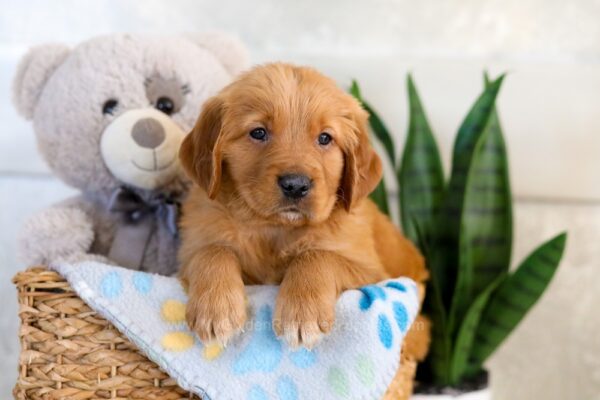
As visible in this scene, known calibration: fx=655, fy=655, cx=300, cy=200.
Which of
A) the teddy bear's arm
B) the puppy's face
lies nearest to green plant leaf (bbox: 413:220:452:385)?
the puppy's face

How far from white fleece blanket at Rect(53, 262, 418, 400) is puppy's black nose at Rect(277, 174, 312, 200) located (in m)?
0.21

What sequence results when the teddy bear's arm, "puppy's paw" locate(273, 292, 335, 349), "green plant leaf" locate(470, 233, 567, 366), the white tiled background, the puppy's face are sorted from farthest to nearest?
the white tiled background < "green plant leaf" locate(470, 233, 567, 366) < the teddy bear's arm < the puppy's face < "puppy's paw" locate(273, 292, 335, 349)

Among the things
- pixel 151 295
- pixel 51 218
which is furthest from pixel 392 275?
pixel 51 218

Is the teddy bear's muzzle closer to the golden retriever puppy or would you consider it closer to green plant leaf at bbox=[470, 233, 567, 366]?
the golden retriever puppy

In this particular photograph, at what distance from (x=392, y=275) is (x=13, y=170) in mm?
1404

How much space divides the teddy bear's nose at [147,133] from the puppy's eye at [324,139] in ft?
1.35

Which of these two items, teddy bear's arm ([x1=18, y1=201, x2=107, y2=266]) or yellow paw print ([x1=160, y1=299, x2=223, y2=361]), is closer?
yellow paw print ([x1=160, y1=299, x2=223, y2=361])

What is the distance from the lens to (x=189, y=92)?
1.68m

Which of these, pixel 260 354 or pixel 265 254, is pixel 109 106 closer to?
pixel 265 254

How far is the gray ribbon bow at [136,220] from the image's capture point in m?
1.61

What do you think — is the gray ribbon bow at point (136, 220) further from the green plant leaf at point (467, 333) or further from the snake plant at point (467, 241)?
the green plant leaf at point (467, 333)

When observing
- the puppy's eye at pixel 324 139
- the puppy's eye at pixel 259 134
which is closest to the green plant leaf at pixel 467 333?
the puppy's eye at pixel 324 139

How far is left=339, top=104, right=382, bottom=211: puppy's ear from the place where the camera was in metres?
1.42

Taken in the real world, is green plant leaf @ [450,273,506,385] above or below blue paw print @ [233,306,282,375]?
below
